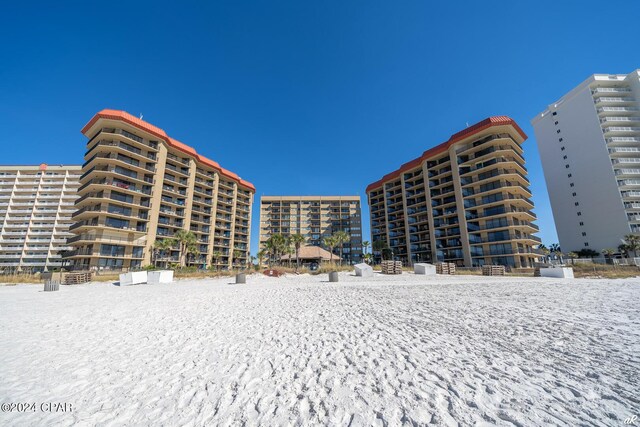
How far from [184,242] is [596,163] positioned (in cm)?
8031

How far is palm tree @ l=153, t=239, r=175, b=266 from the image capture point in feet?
126

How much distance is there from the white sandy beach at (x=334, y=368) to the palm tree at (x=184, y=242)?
34276 millimetres

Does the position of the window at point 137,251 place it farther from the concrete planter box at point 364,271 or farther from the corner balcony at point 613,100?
the corner balcony at point 613,100

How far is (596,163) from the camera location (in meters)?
50.3

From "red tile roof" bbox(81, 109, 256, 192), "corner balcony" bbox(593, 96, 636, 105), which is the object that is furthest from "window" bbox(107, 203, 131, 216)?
"corner balcony" bbox(593, 96, 636, 105)

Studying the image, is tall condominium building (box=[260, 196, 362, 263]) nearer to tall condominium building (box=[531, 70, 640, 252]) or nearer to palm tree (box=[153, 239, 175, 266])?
palm tree (box=[153, 239, 175, 266])

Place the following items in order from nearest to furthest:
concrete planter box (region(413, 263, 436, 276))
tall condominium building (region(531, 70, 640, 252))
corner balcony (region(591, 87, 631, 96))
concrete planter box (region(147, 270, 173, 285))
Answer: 1. concrete planter box (region(147, 270, 173, 285))
2. concrete planter box (region(413, 263, 436, 276))
3. tall condominium building (region(531, 70, 640, 252))
4. corner balcony (region(591, 87, 631, 96))

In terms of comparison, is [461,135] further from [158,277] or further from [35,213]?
[35,213]

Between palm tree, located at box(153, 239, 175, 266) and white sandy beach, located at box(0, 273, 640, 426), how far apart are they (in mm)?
34076

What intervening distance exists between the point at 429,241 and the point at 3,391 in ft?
186

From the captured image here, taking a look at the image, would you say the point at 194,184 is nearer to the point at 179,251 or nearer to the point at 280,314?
the point at 179,251

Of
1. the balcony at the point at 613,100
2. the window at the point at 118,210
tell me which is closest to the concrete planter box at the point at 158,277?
the window at the point at 118,210

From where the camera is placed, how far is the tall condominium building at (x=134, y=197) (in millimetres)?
36281

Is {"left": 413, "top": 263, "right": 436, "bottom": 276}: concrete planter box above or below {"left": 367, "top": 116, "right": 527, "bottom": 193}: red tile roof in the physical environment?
below
